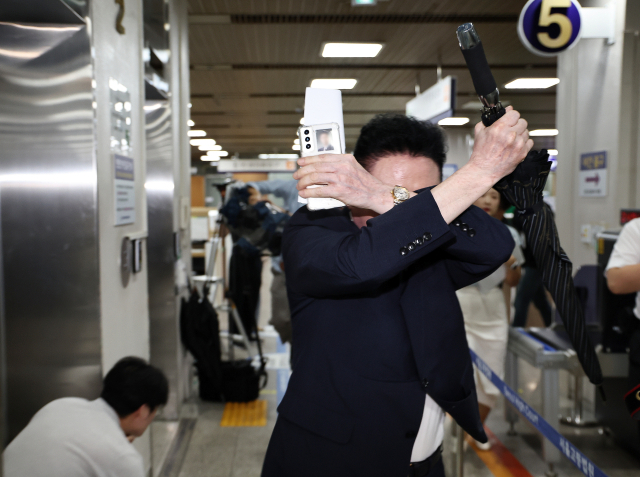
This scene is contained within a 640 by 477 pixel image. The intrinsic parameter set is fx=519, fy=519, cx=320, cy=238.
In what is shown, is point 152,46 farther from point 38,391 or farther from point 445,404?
point 445,404

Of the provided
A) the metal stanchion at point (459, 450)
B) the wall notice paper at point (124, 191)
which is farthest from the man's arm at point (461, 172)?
the metal stanchion at point (459, 450)

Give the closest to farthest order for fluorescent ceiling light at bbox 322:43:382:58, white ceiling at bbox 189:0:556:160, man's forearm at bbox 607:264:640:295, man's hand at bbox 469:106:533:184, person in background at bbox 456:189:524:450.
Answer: man's hand at bbox 469:106:533:184 → man's forearm at bbox 607:264:640:295 → person in background at bbox 456:189:524:450 → white ceiling at bbox 189:0:556:160 → fluorescent ceiling light at bbox 322:43:382:58

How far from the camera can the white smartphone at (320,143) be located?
84cm

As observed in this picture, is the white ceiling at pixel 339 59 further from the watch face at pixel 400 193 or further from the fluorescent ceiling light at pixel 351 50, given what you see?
the watch face at pixel 400 193

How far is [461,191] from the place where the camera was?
2.66ft

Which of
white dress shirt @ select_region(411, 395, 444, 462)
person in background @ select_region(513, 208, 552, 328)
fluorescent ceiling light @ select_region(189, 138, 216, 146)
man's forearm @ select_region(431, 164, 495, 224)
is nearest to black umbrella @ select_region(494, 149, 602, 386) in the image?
man's forearm @ select_region(431, 164, 495, 224)

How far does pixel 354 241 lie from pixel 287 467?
582mm

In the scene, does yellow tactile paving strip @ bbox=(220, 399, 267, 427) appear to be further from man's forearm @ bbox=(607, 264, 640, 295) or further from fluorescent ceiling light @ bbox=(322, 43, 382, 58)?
fluorescent ceiling light @ bbox=(322, 43, 382, 58)

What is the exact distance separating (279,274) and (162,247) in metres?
1.48

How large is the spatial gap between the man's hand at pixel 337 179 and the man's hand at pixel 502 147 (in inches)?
6.9

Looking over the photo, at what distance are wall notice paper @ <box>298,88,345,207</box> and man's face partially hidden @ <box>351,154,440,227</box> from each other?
0.81 ft

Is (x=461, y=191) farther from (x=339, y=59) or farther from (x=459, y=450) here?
(x=339, y=59)

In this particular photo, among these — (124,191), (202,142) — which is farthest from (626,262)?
(202,142)

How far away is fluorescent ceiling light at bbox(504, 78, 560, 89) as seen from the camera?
27.1ft
